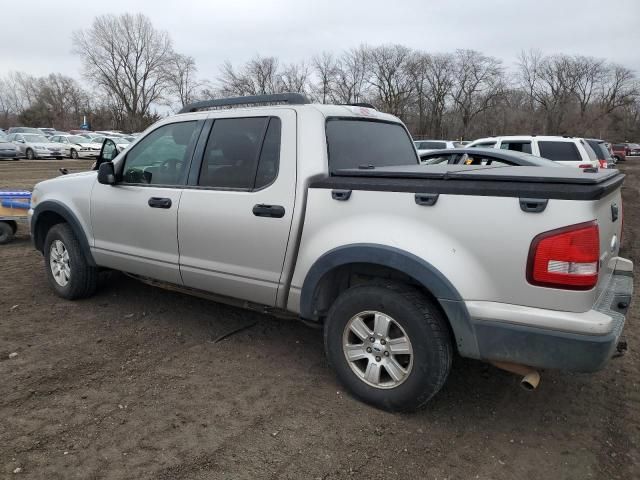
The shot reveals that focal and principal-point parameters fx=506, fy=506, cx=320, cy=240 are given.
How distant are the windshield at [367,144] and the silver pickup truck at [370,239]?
0.02m

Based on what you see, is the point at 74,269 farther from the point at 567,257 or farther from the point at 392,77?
the point at 392,77

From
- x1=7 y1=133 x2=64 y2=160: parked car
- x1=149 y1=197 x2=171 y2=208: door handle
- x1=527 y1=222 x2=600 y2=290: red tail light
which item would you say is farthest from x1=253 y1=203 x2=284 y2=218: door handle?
x1=7 y1=133 x2=64 y2=160: parked car

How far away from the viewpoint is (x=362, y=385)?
10.2 ft

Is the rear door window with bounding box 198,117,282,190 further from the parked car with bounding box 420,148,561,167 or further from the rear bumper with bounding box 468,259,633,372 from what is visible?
the parked car with bounding box 420,148,561,167

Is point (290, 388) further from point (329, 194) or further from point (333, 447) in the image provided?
point (329, 194)

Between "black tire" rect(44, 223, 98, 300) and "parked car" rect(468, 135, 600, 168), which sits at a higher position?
"parked car" rect(468, 135, 600, 168)

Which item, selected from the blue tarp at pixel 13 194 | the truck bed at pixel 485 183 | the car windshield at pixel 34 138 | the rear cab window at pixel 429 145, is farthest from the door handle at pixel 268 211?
the car windshield at pixel 34 138

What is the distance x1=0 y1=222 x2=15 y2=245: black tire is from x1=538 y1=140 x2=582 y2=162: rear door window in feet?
37.7

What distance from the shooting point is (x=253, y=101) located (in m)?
3.85

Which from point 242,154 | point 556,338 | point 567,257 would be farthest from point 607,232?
point 242,154

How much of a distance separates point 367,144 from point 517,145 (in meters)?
10.4

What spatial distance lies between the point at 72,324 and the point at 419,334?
3182mm

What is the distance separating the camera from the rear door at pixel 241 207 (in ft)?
11.0

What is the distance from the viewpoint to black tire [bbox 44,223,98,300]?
189 inches
